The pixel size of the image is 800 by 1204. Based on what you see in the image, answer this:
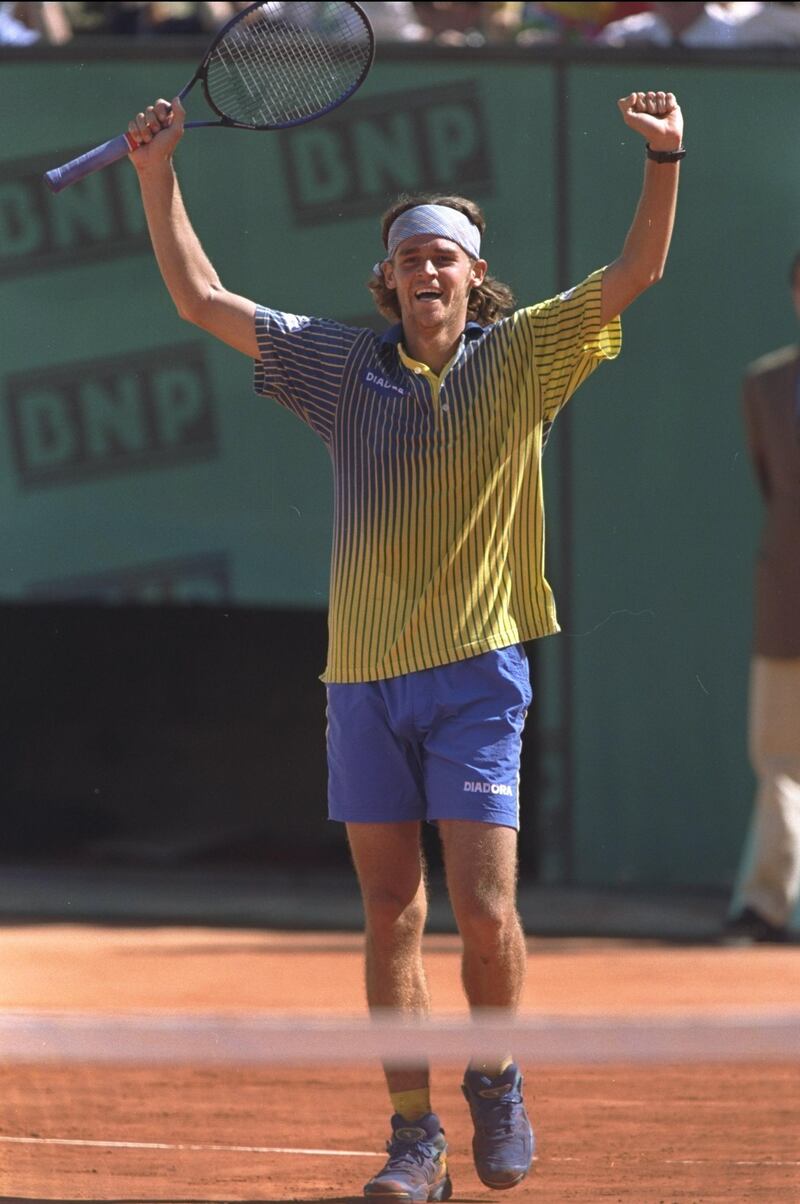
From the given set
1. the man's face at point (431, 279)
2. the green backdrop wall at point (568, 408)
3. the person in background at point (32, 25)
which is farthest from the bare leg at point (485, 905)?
the person in background at point (32, 25)

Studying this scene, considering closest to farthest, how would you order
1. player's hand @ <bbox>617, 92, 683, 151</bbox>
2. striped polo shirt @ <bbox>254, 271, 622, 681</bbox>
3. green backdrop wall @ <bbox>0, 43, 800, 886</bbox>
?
player's hand @ <bbox>617, 92, 683, 151</bbox> → striped polo shirt @ <bbox>254, 271, 622, 681</bbox> → green backdrop wall @ <bbox>0, 43, 800, 886</bbox>

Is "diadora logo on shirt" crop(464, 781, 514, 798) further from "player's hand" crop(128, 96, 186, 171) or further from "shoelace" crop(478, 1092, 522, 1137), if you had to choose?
"player's hand" crop(128, 96, 186, 171)

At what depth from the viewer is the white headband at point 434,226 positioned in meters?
3.78

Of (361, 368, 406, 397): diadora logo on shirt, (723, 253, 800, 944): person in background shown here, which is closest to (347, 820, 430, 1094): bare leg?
(361, 368, 406, 397): diadora logo on shirt

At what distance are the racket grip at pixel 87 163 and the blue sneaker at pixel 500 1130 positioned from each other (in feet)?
6.17

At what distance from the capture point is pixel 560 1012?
18.7ft

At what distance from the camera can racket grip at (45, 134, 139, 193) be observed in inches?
144

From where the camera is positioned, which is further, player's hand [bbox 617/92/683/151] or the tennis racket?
the tennis racket

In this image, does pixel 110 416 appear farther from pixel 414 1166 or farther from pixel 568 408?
pixel 414 1166

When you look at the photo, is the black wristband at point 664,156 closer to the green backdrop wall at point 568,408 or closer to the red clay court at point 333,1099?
the red clay court at point 333,1099

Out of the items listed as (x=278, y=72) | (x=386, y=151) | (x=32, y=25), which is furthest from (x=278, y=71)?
(x=32, y=25)

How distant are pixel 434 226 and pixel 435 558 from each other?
2.13 ft

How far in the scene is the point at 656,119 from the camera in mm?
3625

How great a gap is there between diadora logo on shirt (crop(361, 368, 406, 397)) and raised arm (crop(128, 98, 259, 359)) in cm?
23
